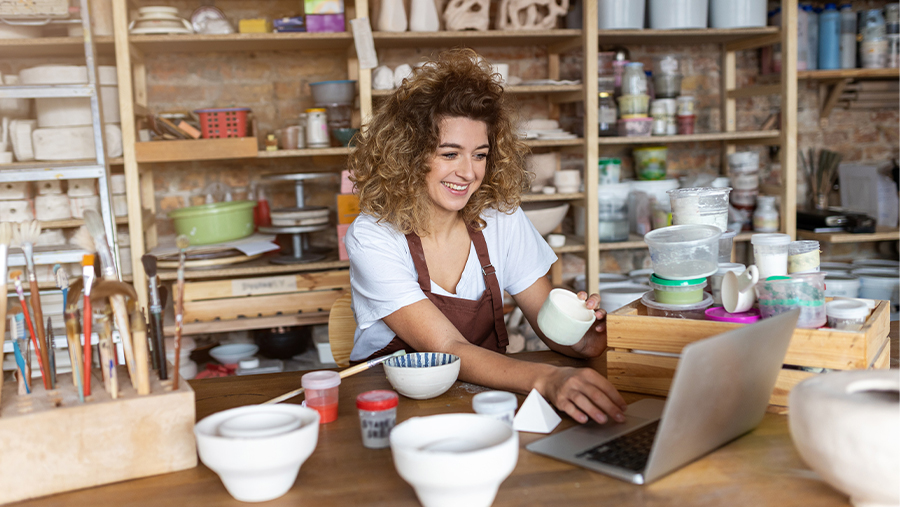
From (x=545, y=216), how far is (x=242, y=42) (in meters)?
1.46

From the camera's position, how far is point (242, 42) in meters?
2.93

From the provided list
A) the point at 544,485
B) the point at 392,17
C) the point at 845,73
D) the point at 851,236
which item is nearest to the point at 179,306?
the point at 544,485

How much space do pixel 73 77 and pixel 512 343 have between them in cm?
195

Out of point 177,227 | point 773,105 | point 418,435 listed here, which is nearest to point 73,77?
point 177,227

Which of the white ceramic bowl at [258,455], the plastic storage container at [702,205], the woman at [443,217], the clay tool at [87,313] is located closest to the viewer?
the white ceramic bowl at [258,455]

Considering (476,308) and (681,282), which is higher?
(681,282)

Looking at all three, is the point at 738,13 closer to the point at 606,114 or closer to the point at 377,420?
the point at 606,114

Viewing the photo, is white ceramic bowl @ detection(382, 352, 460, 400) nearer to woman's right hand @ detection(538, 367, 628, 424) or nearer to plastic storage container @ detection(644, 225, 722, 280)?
woman's right hand @ detection(538, 367, 628, 424)

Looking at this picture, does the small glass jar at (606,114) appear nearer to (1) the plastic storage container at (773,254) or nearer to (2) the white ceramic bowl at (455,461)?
(1) the plastic storage container at (773,254)

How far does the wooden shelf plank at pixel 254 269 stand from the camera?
2.88m

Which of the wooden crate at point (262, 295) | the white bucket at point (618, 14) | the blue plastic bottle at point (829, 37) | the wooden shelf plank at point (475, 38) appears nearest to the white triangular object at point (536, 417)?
the wooden crate at point (262, 295)

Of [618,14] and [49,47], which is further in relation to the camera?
[618,14]

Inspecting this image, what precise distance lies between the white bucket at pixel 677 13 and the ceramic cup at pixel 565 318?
206cm

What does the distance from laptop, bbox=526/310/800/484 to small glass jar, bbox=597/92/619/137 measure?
2.19m
